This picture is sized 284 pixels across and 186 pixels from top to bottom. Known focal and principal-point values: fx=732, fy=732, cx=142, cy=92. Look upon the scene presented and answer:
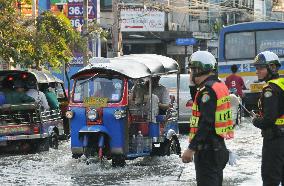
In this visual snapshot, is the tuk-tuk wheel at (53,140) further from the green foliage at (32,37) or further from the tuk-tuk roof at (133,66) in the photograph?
the tuk-tuk roof at (133,66)

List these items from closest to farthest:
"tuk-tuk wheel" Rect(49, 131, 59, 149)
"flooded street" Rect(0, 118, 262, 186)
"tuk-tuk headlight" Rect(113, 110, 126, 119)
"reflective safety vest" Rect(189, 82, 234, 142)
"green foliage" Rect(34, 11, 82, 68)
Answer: "reflective safety vest" Rect(189, 82, 234, 142) < "flooded street" Rect(0, 118, 262, 186) < "tuk-tuk headlight" Rect(113, 110, 126, 119) < "tuk-tuk wheel" Rect(49, 131, 59, 149) < "green foliage" Rect(34, 11, 82, 68)

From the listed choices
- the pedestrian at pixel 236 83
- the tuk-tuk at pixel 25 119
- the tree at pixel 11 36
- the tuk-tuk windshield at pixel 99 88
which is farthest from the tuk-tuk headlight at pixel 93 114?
the pedestrian at pixel 236 83

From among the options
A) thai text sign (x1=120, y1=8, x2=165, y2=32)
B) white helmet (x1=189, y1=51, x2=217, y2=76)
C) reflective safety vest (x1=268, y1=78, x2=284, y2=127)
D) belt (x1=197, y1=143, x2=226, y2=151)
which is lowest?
belt (x1=197, y1=143, x2=226, y2=151)

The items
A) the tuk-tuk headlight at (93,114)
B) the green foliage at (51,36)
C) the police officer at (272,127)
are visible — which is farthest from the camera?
the green foliage at (51,36)

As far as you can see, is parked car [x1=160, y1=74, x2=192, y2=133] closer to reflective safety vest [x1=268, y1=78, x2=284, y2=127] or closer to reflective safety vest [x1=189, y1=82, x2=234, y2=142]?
reflective safety vest [x1=268, y1=78, x2=284, y2=127]

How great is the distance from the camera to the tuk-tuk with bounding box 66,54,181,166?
13281 mm

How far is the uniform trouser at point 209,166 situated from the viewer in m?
6.91

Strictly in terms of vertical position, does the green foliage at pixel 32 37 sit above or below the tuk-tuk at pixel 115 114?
above

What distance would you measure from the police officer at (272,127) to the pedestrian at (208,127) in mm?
953

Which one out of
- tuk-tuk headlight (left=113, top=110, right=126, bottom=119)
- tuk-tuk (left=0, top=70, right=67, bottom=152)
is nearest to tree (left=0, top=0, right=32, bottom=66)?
tuk-tuk (left=0, top=70, right=67, bottom=152)

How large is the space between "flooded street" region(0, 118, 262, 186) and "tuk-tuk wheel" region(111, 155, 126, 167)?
0.33ft

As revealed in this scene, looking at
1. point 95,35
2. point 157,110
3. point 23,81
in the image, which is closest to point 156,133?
point 157,110

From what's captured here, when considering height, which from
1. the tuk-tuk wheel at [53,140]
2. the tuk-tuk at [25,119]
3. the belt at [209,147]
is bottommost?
the tuk-tuk wheel at [53,140]

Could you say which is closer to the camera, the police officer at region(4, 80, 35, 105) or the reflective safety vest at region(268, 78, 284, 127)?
the reflective safety vest at region(268, 78, 284, 127)
